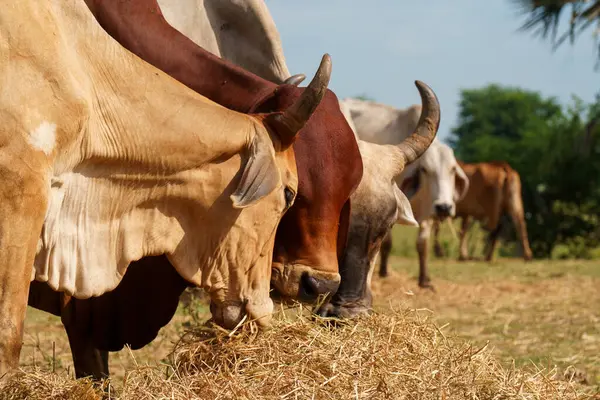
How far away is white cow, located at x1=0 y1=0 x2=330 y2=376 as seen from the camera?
3344mm

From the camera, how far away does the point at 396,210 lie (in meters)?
5.78

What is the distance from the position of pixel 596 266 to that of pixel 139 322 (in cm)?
1175

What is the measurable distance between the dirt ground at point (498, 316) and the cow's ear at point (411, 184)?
1038mm

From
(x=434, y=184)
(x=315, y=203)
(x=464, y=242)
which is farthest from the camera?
(x=464, y=242)

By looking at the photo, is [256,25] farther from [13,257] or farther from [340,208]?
[13,257]

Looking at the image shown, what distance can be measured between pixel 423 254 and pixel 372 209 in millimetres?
6534

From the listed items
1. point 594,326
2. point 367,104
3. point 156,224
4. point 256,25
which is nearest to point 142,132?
point 156,224

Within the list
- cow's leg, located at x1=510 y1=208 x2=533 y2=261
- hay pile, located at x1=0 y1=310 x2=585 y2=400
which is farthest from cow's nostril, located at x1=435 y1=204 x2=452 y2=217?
cow's leg, located at x1=510 y1=208 x2=533 y2=261

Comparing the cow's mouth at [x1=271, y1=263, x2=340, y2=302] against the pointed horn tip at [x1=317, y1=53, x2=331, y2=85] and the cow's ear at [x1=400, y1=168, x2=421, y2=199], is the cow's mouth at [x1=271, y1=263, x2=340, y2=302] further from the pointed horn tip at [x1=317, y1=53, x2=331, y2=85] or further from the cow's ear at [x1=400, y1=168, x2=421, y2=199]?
the cow's ear at [x1=400, y1=168, x2=421, y2=199]

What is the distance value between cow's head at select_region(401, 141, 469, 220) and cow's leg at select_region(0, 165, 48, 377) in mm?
8053

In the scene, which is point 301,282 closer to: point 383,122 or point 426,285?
point 383,122

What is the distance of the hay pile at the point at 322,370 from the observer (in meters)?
3.47

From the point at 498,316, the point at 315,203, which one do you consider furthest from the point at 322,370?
the point at 498,316

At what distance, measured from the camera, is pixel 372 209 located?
5.59 meters
